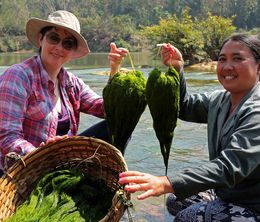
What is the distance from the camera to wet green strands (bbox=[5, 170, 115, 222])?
9.43ft

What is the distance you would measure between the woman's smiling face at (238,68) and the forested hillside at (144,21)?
30.0m

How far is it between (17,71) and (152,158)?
313 cm

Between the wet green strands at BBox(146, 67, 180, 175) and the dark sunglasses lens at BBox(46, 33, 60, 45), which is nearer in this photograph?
the wet green strands at BBox(146, 67, 180, 175)

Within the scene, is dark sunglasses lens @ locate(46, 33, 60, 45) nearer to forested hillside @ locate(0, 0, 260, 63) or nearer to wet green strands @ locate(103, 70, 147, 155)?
wet green strands @ locate(103, 70, 147, 155)

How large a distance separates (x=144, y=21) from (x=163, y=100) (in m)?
109

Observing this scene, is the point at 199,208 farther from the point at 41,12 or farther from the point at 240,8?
the point at 41,12

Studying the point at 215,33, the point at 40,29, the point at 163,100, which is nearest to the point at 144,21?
the point at 215,33

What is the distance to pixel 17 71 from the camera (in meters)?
3.53

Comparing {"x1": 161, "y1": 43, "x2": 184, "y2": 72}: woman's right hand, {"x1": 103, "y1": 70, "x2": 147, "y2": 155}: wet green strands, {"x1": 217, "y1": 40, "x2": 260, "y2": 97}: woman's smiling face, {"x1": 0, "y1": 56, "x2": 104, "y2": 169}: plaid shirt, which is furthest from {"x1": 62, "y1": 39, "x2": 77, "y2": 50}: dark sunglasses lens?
{"x1": 217, "y1": 40, "x2": 260, "y2": 97}: woman's smiling face

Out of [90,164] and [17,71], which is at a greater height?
[17,71]

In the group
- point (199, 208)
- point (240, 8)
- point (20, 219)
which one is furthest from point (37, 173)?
point (240, 8)

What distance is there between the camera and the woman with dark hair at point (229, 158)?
2531 millimetres

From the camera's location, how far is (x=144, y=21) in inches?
4311

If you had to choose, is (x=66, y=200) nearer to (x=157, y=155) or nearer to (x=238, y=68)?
(x=238, y=68)
